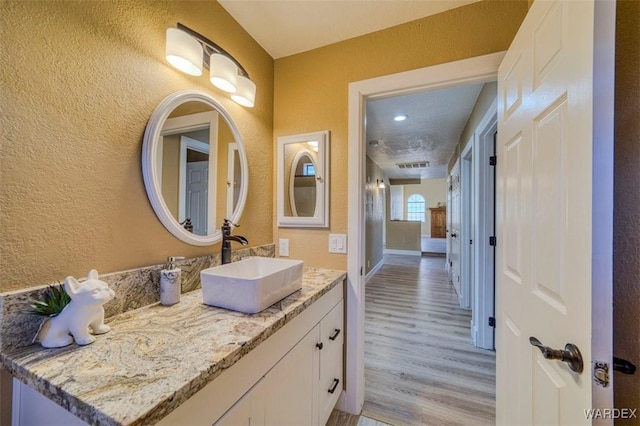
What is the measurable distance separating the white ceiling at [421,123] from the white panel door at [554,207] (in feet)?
2.21

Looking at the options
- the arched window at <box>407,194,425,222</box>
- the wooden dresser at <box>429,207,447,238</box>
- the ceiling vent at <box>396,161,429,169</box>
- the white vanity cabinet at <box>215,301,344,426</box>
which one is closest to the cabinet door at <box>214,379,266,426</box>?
the white vanity cabinet at <box>215,301,344,426</box>

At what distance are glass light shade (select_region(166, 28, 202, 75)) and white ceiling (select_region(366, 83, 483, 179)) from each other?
3.80ft

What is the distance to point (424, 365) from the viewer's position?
2.07 m

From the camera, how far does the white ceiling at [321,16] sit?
4.40 ft

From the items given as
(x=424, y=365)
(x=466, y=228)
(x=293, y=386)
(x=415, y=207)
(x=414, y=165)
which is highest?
(x=414, y=165)

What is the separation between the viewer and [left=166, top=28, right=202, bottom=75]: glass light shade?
3.46ft

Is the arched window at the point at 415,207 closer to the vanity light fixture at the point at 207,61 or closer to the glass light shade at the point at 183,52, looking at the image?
the vanity light fixture at the point at 207,61

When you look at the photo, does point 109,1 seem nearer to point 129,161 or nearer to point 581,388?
point 129,161

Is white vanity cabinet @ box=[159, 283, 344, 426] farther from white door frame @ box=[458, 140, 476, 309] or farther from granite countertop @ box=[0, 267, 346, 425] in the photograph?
white door frame @ box=[458, 140, 476, 309]

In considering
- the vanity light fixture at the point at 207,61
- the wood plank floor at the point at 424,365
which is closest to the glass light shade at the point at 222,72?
the vanity light fixture at the point at 207,61

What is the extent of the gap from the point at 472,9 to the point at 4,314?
2201 mm

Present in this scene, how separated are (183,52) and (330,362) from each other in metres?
1.66

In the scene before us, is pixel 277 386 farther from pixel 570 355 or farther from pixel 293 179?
pixel 293 179

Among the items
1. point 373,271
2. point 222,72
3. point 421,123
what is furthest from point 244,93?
point 373,271
